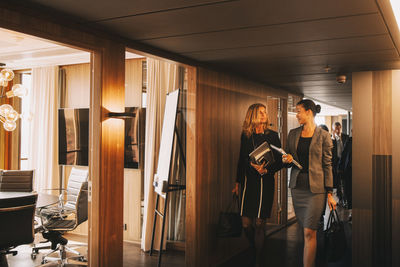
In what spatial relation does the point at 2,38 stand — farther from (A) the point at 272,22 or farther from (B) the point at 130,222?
(A) the point at 272,22

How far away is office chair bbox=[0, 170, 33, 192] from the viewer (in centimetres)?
505

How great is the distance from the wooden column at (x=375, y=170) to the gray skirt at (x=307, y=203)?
3.63 feet

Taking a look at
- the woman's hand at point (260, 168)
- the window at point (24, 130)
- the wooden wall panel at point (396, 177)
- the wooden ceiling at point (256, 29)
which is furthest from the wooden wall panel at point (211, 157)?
the window at point (24, 130)

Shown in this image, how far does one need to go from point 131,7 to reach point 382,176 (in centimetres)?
355

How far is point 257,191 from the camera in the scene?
3.99 meters

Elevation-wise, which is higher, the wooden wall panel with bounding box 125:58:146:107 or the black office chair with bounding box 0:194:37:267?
the wooden wall panel with bounding box 125:58:146:107

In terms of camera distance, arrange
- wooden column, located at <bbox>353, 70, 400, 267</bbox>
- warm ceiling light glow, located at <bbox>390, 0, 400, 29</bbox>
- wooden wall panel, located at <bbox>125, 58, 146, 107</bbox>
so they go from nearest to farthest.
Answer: warm ceiling light glow, located at <bbox>390, 0, 400, 29</bbox> → wooden column, located at <bbox>353, 70, 400, 267</bbox> → wooden wall panel, located at <bbox>125, 58, 146, 107</bbox>

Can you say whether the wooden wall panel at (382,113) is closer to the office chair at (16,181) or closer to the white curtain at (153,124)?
the white curtain at (153,124)

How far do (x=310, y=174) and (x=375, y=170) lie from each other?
1260 millimetres

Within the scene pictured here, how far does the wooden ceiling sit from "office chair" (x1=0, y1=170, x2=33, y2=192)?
9.50ft

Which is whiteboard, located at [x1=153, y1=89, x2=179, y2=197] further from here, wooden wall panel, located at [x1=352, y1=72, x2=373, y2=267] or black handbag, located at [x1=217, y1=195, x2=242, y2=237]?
wooden wall panel, located at [x1=352, y1=72, x2=373, y2=267]

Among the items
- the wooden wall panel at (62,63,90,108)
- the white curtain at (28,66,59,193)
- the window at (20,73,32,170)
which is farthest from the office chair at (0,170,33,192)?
the window at (20,73,32,170)

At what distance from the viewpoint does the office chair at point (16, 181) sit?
5.05m

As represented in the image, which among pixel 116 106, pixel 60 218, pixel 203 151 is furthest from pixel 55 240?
pixel 116 106
